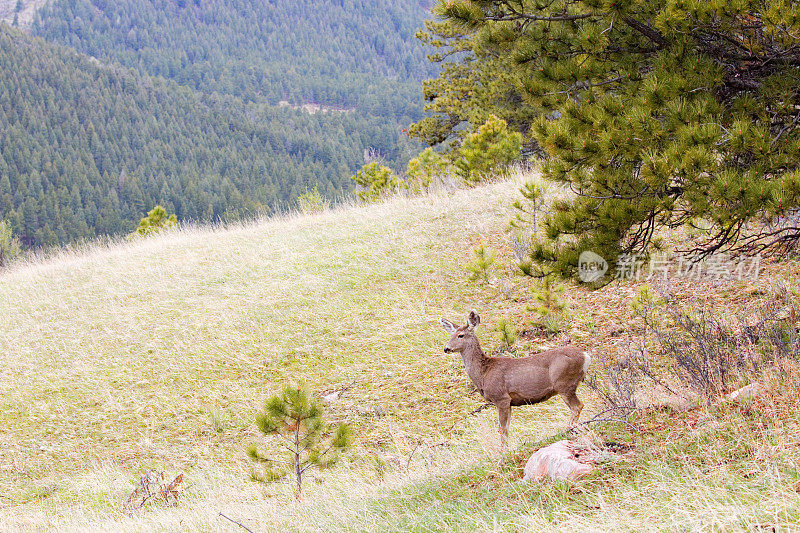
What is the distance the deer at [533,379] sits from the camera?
463cm

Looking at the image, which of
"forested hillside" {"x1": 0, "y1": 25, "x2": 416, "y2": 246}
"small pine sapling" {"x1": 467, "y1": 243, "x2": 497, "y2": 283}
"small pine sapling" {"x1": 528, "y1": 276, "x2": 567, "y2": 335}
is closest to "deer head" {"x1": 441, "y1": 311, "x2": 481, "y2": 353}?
"small pine sapling" {"x1": 528, "y1": 276, "x2": 567, "y2": 335}

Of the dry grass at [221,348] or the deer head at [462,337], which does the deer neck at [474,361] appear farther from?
the dry grass at [221,348]

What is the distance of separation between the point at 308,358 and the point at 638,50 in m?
5.12

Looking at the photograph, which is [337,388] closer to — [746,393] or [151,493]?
[151,493]

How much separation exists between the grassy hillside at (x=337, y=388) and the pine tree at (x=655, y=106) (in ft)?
4.77

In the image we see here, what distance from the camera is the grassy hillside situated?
3.21 meters

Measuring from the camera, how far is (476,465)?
4.16 m

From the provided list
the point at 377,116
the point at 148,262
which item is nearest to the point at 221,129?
the point at 377,116

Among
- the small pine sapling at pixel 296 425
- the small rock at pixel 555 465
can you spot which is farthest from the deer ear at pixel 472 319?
the small rock at pixel 555 465

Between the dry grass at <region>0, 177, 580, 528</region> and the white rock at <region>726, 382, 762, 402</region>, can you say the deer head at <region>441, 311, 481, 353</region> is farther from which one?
the white rock at <region>726, 382, 762, 402</region>

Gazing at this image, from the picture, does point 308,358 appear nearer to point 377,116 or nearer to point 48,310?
point 48,310

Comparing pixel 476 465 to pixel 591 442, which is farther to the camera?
pixel 476 465

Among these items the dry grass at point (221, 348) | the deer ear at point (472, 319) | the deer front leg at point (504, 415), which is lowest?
the dry grass at point (221, 348)

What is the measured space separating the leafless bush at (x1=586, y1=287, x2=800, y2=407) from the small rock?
0.95 m
